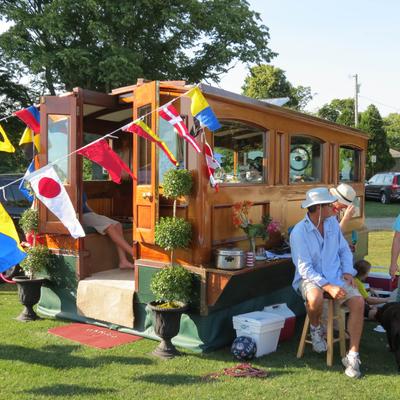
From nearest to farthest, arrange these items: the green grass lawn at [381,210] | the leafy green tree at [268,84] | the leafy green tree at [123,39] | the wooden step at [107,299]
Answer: the wooden step at [107,299], the leafy green tree at [123,39], the green grass lawn at [381,210], the leafy green tree at [268,84]

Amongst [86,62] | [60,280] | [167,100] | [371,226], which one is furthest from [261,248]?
[86,62]

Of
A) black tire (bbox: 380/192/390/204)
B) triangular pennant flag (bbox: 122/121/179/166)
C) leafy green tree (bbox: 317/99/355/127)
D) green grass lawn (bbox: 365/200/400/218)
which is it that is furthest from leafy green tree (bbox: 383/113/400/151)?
triangular pennant flag (bbox: 122/121/179/166)

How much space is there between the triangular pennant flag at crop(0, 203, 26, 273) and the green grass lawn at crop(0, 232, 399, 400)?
940 millimetres

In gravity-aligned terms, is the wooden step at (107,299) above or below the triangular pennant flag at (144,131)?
below

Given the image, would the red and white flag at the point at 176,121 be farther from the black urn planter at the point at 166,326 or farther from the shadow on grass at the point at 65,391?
the shadow on grass at the point at 65,391

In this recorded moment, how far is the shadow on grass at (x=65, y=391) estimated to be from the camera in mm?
3713

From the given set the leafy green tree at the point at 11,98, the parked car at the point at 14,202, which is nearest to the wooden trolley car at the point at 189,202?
the parked car at the point at 14,202

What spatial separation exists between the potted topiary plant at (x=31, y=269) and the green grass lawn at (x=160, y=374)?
1.77 feet

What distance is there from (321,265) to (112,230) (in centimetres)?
265

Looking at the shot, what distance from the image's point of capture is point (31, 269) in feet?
18.4

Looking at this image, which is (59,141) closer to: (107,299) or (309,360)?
(107,299)

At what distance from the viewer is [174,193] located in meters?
4.52

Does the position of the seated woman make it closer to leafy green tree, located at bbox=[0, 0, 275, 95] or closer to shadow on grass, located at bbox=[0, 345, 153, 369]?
shadow on grass, located at bbox=[0, 345, 153, 369]

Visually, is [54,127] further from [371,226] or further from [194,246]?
[371,226]
